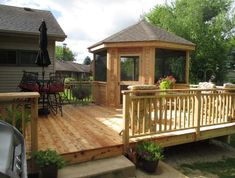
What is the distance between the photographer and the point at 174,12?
18.0 meters

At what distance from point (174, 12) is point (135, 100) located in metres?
15.8

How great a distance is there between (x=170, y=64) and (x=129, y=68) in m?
1.52

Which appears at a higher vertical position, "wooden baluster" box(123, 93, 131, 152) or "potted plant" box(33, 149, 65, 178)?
"wooden baluster" box(123, 93, 131, 152)

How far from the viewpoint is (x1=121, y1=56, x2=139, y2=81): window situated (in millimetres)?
7797

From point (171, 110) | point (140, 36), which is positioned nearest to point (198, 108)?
point (171, 110)

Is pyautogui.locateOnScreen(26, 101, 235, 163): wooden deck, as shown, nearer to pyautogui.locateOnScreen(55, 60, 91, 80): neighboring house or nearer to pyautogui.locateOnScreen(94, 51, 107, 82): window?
pyautogui.locateOnScreen(94, 51, 107, 82): window

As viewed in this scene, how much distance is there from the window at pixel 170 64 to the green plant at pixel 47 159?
17.3 ft

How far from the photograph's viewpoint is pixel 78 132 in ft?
15.5

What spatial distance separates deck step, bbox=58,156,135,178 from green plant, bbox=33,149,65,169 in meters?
0.24

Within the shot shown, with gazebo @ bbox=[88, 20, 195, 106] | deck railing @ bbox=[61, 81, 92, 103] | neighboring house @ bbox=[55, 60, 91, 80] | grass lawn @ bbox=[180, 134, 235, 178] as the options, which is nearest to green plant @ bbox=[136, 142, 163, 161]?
grass lawn @ bbox=[180, 134, 235, 178]

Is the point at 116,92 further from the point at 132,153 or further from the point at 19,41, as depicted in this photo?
the point at 132,153

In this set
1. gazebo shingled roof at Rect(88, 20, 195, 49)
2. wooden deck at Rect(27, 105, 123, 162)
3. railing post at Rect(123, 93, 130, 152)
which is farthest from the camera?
gazebo shingled roof at Rect(88, 20, 195, 49)

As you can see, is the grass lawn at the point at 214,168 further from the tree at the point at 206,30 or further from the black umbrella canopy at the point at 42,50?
the tree at the point at 206,30

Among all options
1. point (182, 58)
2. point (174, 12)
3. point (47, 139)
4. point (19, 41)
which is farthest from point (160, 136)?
point (174, 12)
